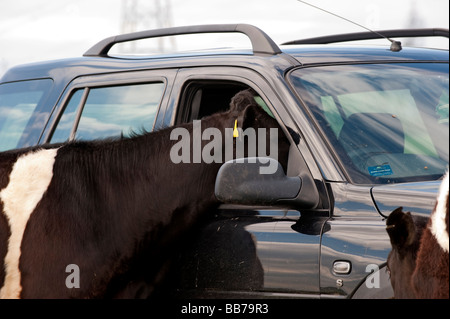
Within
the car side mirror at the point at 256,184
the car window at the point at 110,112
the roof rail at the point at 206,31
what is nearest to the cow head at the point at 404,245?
the car side mirror at the point at 256,184

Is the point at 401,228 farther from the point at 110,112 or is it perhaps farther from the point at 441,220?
the point at 110,112

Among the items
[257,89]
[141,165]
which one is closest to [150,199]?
[141,165]

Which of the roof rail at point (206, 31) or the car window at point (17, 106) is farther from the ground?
the roof rail at point (206, 31)

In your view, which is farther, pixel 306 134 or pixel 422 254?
pixel 306 134

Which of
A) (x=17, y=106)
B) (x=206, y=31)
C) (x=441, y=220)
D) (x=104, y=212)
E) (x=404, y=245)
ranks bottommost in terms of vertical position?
(x=104, y=212)

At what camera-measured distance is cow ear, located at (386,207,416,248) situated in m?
2.32

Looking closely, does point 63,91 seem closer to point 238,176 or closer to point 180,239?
point 180,239

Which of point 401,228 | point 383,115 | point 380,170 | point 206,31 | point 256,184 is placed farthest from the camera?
point 206,31

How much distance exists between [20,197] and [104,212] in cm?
41

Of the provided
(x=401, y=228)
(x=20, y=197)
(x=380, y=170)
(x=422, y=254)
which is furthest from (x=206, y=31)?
(x=422, y=254)

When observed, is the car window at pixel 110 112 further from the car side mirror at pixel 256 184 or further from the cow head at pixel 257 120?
the car side mirror at pixel 256 184

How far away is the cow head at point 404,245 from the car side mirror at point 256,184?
794 mm

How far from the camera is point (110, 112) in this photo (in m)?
4.33

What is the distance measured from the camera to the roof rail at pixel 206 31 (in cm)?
393
